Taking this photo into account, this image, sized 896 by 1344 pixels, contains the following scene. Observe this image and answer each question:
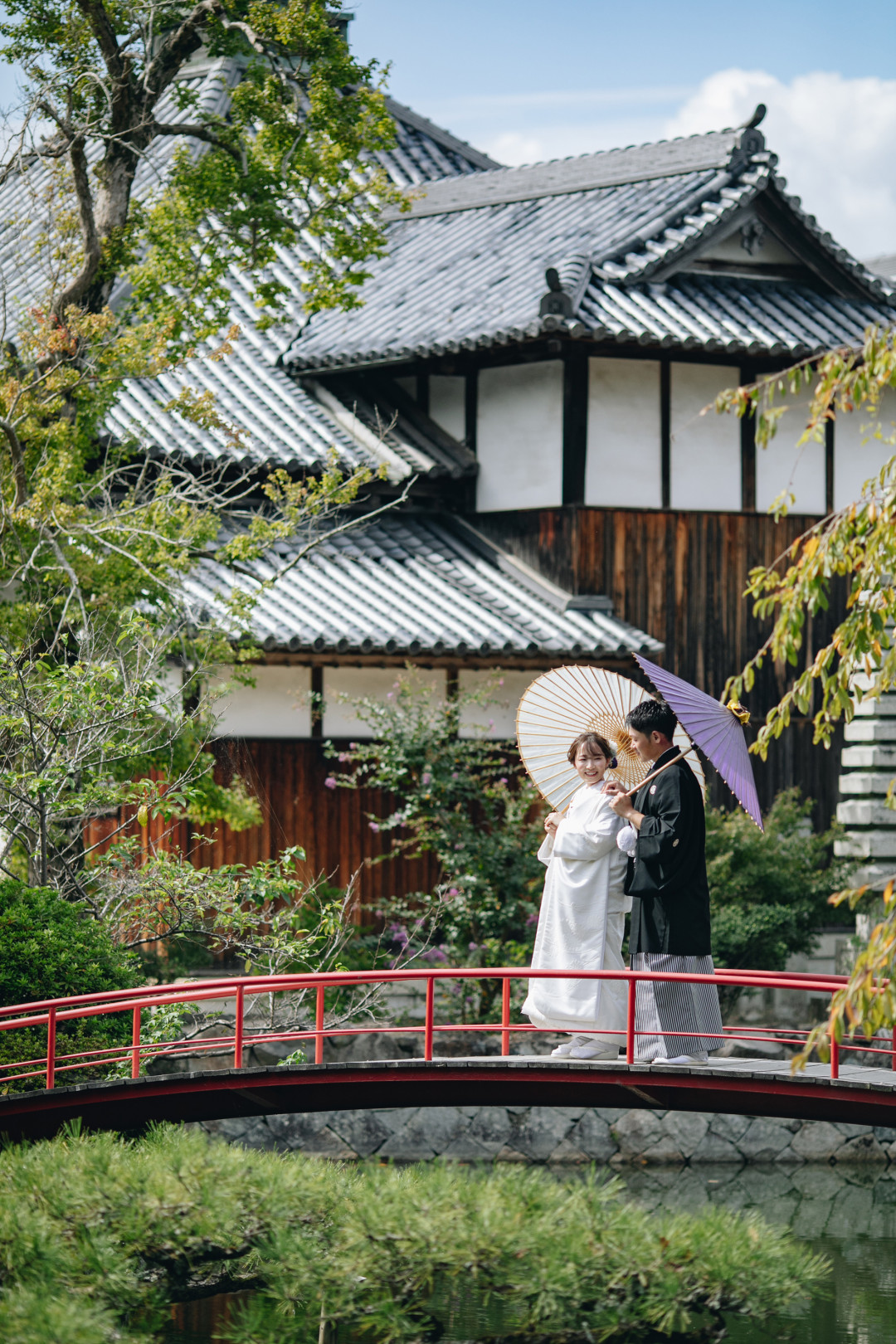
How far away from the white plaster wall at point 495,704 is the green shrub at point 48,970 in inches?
200

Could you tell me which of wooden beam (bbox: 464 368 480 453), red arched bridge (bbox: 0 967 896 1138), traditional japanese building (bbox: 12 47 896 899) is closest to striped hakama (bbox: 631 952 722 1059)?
red arched bridge (bbox: 0 967 896 1138)

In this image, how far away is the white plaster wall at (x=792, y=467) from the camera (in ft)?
54.6

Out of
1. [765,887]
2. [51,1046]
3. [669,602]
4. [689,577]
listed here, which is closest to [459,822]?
[765,887]

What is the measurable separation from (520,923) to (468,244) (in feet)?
26.7

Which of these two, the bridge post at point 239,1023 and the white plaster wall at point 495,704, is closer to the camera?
the bridge post at point 239,1023

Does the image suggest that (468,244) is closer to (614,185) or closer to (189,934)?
(614,185)

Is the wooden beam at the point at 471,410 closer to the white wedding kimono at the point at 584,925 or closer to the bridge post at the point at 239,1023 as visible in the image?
the white wedding kimono at the point at 584,925

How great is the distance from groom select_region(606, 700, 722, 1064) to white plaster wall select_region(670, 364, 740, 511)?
760 cm

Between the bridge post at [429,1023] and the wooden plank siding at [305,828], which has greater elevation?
the wooden plank siding at [305,828]

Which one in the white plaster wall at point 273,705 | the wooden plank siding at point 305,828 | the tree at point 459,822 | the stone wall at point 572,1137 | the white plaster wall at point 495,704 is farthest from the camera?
the white plaster wall at point 495,704

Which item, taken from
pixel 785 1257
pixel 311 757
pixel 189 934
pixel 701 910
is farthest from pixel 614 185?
pixel 785 1257

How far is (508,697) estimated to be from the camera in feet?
51.1

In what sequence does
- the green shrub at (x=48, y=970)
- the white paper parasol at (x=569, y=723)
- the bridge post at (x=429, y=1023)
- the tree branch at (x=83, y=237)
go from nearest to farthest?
the white paper parasol at (x=569, y=723) → the bridge post at (x=429, y=1023) → the green shrub at (x=48, y=970) → the tree branch at (x=83, y=237)

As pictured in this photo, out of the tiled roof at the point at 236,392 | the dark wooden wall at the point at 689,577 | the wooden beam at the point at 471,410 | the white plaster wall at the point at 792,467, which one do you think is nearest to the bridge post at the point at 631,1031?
the tiled roof at the point at 236,392
